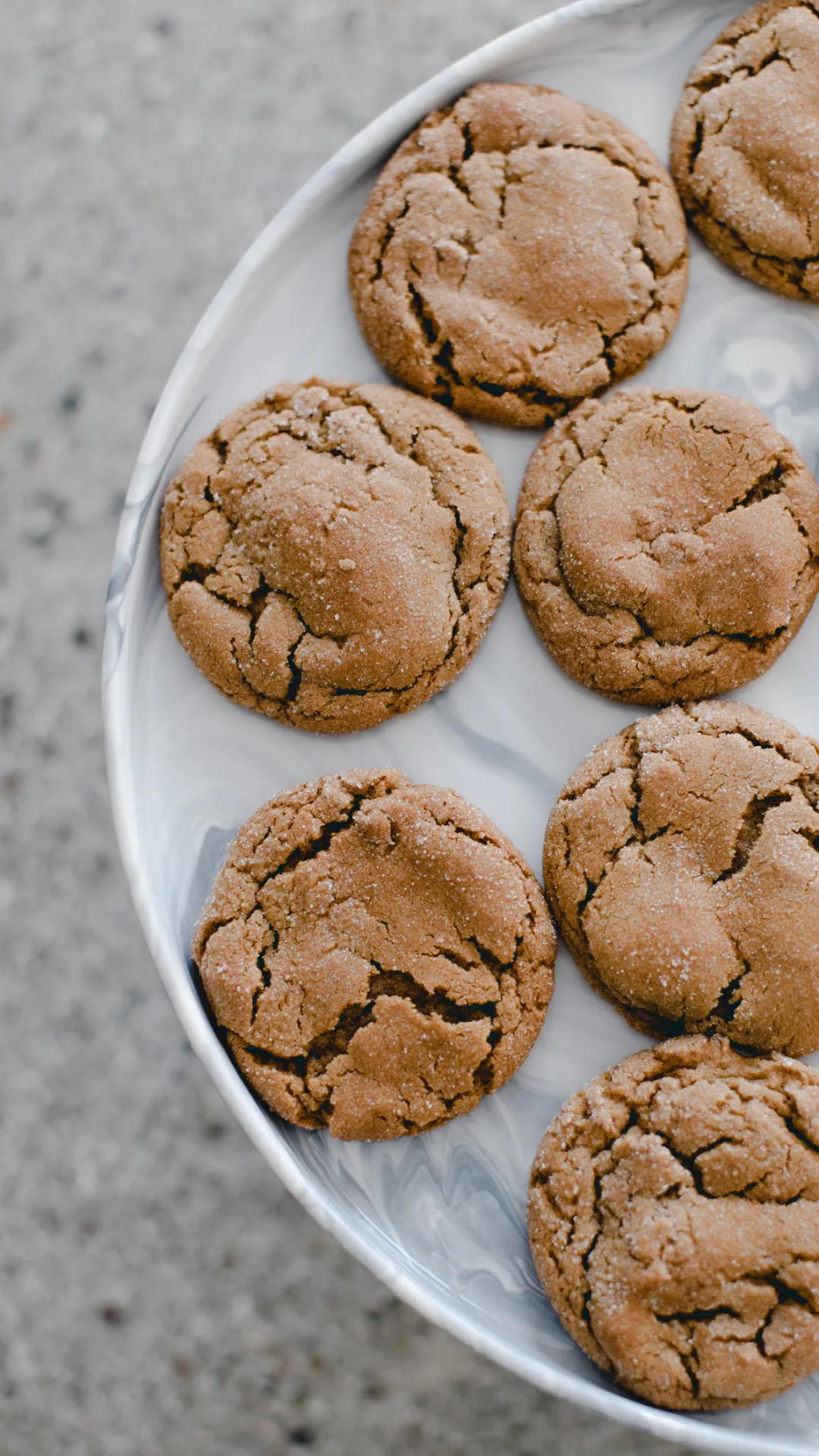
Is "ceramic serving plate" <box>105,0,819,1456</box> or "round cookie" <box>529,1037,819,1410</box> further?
"ceramic serving plate" <box>105,0,819,1456</box>

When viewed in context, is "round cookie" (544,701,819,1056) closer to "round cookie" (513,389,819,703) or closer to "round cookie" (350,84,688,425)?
"round cookie" (513,389,819,703)

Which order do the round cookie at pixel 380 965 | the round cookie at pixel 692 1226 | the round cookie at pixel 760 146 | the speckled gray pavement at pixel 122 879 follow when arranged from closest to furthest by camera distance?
1. the round cookie at pixel 692 1226
2. the round cookie at pixel 380 965
3. the round cookie at pixel 760 146
4. the speckled gray pavement at pixel 122 879

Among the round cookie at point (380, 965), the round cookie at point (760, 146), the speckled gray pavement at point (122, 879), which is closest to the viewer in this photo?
the round cookie at point (380, 965)

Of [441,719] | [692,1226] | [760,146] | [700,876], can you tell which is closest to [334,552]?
[441,719]

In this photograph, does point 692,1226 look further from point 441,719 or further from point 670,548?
point 670,548

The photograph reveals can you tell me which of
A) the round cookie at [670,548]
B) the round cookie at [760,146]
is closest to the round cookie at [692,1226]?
the round cookie at [670,548]

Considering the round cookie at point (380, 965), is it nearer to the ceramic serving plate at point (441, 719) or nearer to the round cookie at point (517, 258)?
the ceramic serving plate at point (441, 719)

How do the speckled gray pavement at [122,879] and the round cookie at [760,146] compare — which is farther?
the speckled gray pavement at [122,879]

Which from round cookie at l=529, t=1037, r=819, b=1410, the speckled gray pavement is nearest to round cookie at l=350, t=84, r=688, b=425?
the speckled gray pavement
